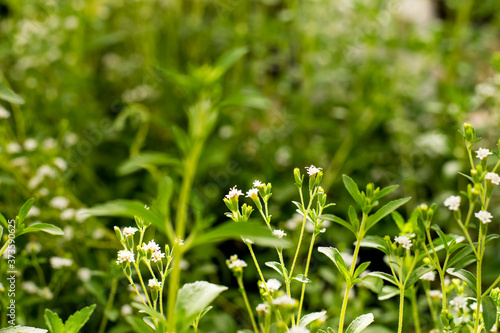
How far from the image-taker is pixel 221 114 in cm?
167

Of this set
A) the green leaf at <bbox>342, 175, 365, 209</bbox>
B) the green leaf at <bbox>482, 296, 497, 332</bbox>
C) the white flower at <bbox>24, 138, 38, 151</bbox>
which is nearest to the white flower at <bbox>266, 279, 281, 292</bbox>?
the green leaf at <bbox>342, 175, 365, 209</bbox>

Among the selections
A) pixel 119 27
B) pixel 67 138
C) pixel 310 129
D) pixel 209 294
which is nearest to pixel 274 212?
pixel 310 129

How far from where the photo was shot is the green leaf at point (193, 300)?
49cm

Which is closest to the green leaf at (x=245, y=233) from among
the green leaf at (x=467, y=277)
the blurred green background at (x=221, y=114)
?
the green leaf at (x=467, y=277)

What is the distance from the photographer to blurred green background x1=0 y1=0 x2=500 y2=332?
123 cm

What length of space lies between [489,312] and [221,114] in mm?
1225

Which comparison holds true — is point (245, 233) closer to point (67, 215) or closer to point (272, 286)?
point (272, 286)

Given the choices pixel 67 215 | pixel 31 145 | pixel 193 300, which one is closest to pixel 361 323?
pixel 193 300

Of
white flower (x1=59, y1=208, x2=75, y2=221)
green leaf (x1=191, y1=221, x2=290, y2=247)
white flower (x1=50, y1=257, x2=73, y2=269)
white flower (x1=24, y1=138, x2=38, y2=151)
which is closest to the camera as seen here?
green leaf (x1=191, y1=221, x2=290, y2=247)

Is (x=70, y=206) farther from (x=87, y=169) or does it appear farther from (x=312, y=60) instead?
(x=312, y=60)

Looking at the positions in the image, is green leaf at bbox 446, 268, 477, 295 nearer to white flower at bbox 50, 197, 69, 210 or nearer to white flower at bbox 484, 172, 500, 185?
white flower at bbox 484, 172, 500, 185

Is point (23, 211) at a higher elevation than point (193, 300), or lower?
higher

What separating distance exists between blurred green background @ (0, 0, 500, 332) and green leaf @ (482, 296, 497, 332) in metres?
0.48

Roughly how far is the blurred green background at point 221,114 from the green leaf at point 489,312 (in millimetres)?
484
